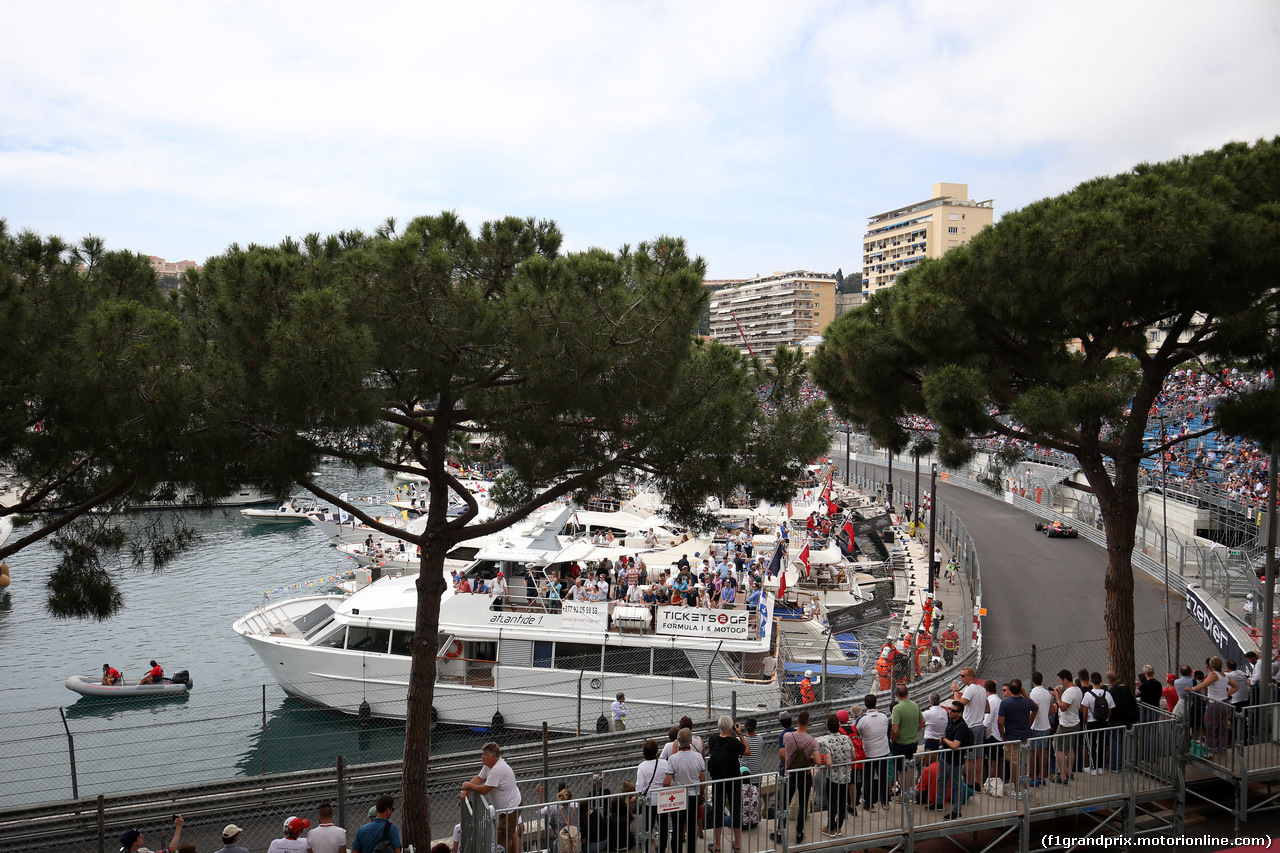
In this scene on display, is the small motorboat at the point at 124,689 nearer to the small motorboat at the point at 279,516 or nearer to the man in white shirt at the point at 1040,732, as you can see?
the man in white shirt at the point at 1040,732

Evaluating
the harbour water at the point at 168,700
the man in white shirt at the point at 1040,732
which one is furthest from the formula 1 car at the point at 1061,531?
the man in white shirt at the point at 1040,732

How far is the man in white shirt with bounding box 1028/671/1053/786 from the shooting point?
8547mm

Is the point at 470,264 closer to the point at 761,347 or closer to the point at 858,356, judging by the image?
the point at 858,356

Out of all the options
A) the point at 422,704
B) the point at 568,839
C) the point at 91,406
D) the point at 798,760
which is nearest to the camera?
the point at 568,839

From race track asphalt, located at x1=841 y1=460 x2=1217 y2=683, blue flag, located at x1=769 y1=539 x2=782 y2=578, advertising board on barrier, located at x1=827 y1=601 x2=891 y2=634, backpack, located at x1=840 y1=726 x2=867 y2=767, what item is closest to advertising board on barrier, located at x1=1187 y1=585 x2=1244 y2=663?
race track asphalt, located at x1=841 y1=460 x2=1217 y2=683

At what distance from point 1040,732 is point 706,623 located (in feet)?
27.3

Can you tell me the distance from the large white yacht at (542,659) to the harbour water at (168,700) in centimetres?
103

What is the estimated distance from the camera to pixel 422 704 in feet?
33.0

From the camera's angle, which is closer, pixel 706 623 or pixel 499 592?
pixel 706 623

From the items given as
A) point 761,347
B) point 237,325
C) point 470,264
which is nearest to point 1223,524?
point 470,264

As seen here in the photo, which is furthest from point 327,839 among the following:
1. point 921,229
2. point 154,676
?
point 921,229

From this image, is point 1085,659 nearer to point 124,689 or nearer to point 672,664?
point 672,664

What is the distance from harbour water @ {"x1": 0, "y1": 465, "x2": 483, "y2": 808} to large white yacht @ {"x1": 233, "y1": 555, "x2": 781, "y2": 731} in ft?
3.39

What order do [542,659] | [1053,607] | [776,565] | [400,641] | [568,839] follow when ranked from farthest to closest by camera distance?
[1053,607] → [776,565] → [400,641] → [542,659] → [568,839]
